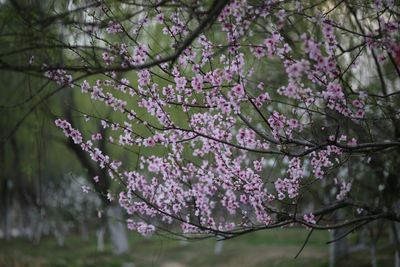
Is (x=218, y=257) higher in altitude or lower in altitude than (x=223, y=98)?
higher

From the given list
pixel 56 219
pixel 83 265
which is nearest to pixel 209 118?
pixel 83 265

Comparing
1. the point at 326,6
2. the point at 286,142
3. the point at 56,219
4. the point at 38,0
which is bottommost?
the point at 286,142

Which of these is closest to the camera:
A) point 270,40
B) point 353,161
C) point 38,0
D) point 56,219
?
point 270,40

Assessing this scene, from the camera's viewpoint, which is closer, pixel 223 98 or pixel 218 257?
pixel 223 98

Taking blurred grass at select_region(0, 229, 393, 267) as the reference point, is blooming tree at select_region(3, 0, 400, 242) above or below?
below

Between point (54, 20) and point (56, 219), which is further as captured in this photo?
point (56, 219)

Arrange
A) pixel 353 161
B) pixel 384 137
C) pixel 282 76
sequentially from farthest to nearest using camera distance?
pixel 282 76 → pixel 353 161 → pixel 384 137

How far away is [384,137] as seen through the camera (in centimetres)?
681

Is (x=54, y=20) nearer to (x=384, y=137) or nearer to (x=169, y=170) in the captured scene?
(x=169, y=170)

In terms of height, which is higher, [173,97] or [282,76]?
[282,76]

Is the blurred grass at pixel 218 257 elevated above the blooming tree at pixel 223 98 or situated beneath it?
elevated above

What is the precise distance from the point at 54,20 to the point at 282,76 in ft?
16.9

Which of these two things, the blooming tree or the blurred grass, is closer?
the blooming tree

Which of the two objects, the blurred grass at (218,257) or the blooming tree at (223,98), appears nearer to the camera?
the blooming tree at (223,98)
